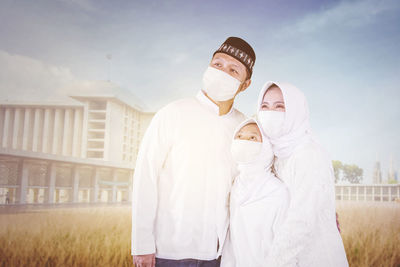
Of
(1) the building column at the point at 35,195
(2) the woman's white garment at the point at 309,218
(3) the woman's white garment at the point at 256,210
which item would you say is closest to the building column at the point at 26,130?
(1) the building column at the point at 35,195

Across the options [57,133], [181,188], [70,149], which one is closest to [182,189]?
[181,188]

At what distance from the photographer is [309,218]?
4.29ft

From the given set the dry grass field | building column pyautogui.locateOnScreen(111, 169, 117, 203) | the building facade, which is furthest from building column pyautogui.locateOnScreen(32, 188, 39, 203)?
building column pyautogui.locateOnScreen(111, 169, 117, 203)

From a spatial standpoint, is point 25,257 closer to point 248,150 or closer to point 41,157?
point 41,157

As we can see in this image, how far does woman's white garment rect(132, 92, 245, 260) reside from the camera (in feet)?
5.40

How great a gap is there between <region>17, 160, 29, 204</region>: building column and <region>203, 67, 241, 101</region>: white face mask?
151 inches

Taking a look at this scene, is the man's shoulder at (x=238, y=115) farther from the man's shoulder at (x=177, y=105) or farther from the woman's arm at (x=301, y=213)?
the woman's arm at (x=301, y=213)

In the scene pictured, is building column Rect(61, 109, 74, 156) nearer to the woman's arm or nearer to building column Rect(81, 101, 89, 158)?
building column Rect(81, 101, 89, 158)

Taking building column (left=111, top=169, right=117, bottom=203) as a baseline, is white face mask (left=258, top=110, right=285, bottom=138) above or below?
above

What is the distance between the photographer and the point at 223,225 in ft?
5.41

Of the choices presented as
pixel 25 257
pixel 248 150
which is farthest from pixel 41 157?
pixel 248 150

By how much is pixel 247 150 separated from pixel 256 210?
280 millimetres

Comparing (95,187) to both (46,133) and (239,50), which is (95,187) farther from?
(239,50)

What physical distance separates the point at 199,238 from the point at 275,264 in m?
0.47
